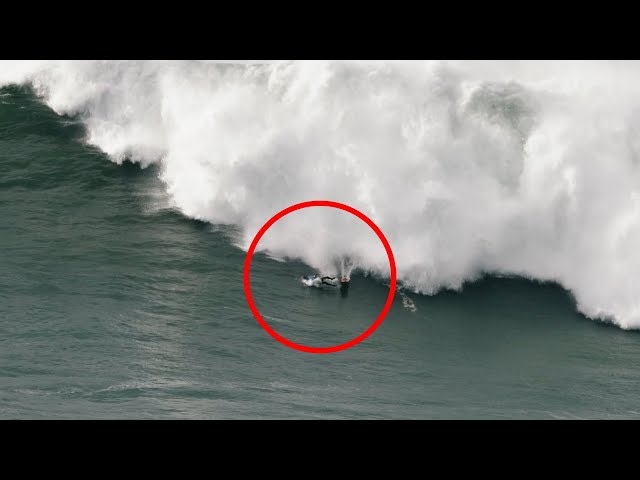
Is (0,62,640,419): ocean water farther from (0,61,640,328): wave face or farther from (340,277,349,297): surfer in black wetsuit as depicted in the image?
(340,277,349,297): surfer in black wetsuit

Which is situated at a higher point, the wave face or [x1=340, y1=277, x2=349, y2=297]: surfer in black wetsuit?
the wave face

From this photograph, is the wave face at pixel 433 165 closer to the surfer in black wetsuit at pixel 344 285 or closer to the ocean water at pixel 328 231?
the ocean water at pixel 328 231

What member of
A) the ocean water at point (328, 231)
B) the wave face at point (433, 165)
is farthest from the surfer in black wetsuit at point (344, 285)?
the wave face at point (433, 165)

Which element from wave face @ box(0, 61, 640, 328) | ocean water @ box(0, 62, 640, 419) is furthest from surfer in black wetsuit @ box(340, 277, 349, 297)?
wave face @ box(0, 61, 640, 328)

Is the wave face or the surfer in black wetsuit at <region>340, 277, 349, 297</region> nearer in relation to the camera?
the surfer in black wetsuit at <region>340, 277, 349, 297</region>

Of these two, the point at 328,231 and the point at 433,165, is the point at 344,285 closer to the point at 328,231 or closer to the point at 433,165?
the point at 328,231

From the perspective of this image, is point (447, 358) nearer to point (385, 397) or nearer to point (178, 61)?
point (385, 397)

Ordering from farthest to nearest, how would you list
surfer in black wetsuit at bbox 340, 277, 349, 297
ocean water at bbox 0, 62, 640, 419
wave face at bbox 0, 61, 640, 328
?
wave face at bbox 0, 61, 640, 328, surfer in black wetsuit at bbox 340, 277, 349, 297, ocean water at bbox 0, 62, 640, 419
